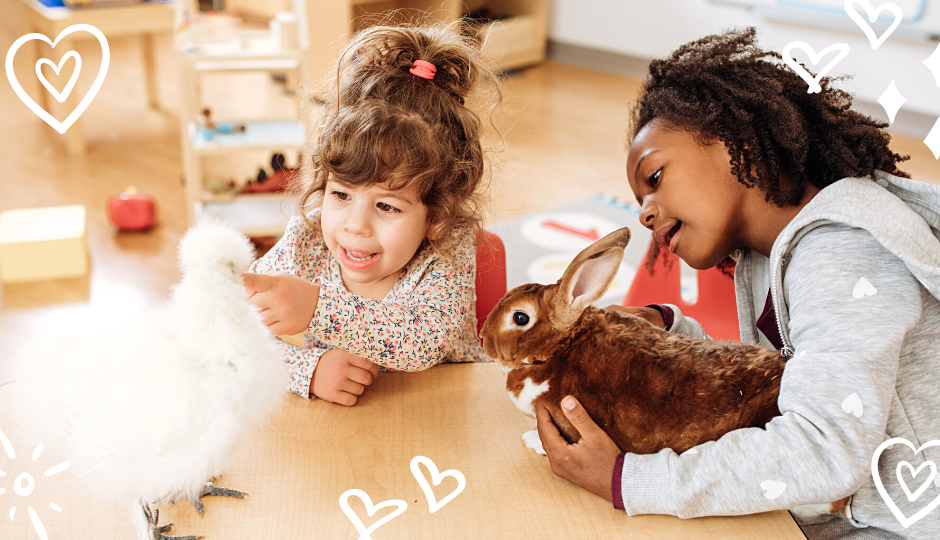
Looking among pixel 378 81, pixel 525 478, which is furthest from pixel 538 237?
pixel 525 478

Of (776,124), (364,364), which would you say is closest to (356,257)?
(364,364)

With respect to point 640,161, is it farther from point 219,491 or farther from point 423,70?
point 219,491

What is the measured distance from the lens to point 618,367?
68 cm

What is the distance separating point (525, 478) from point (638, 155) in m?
0.38

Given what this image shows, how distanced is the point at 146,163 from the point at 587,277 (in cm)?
275

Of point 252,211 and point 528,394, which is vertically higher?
point 528,394

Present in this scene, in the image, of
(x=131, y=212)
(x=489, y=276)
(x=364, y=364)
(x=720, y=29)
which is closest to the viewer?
(x=364, y=364)

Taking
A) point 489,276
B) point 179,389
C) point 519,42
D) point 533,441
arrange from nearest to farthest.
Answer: point 179,389 < point 533,441 < point 489,276 < point 519,42

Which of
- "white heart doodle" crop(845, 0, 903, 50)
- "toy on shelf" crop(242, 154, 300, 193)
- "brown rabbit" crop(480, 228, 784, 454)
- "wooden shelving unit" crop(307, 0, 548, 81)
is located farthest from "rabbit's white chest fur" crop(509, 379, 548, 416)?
"white heart doodle" crop(845, 0, 903, 50)

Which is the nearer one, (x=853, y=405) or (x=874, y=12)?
(x=853, y=405)

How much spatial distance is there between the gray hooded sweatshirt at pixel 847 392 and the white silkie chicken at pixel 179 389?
13.4 inches

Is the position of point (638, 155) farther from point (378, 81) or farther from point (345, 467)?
point (345, 467)

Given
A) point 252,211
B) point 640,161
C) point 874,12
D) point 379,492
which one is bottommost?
point 252,211

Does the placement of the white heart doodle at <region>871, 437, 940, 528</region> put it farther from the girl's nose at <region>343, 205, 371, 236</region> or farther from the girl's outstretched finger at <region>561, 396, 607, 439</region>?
the girl's nose at <region>343, 205, 371, 236</region>
